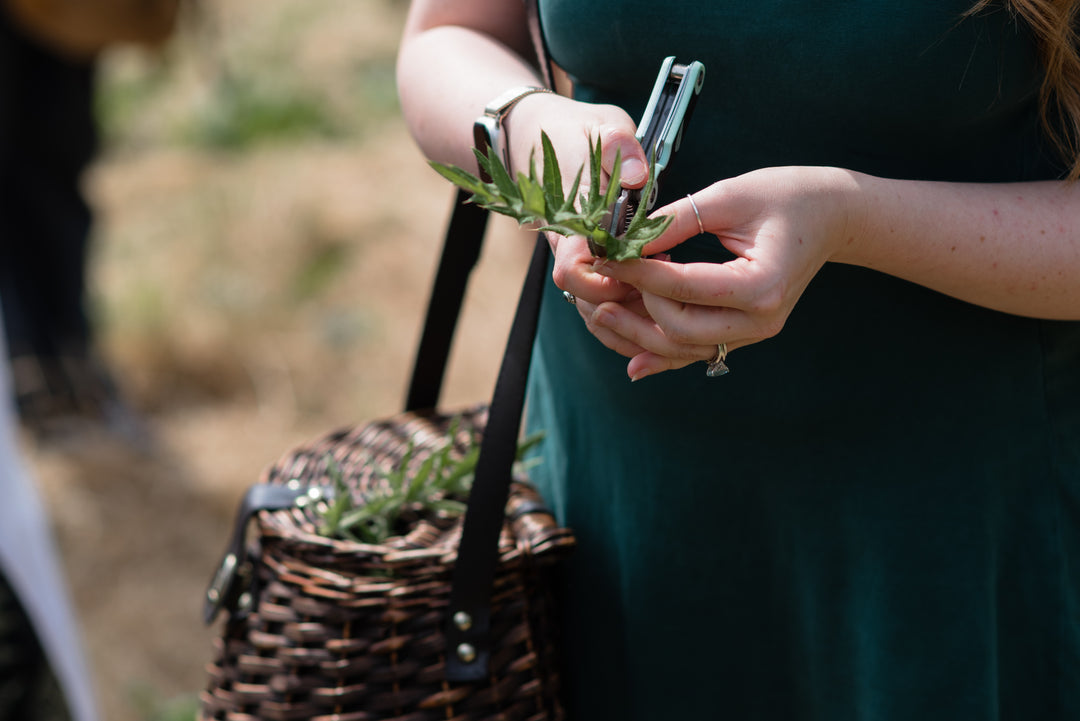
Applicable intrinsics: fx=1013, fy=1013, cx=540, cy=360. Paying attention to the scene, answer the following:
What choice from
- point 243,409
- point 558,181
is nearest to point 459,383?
point 243,409

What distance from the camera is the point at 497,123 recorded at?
79 cm

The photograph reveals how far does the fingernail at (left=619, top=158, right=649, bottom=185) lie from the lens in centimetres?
65

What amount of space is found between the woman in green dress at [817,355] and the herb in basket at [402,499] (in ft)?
0.39

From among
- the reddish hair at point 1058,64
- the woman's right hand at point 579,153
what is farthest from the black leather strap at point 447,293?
the reddish hair at point 1058,64

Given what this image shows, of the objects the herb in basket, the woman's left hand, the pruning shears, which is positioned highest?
the pruning shears

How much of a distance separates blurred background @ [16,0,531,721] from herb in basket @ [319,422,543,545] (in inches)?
55.3

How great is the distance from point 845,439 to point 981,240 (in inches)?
7.8

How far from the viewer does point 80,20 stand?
2.55 metres

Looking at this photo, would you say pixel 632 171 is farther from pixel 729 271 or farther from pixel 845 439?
pixel 845 439

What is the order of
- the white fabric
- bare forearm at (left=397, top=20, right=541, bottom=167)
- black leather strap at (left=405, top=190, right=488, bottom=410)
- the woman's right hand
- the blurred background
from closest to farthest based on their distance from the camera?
the woman's right hand, bare forearm at (left=397, top=20, right=541, bottom=167), black leather strap at (left=405, top=190, right=488, bottom=410), the white fabric, the blurred background

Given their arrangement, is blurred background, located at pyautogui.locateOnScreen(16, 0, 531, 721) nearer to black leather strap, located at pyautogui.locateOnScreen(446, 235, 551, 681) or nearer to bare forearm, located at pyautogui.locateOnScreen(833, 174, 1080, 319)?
black leather strap, located at pyautogui.locateOnScreen(446, 235, 551, 681)

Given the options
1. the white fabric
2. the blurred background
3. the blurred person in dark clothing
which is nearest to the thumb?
the white fabric

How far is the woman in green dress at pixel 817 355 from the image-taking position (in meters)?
0.72

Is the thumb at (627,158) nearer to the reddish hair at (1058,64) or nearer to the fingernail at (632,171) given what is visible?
the fingernail at (632,171)
